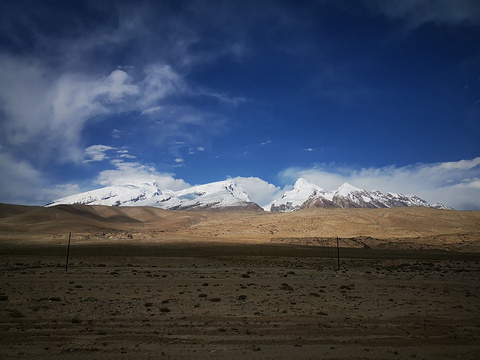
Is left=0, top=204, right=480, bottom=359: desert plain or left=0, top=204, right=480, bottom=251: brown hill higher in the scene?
left=0, top=204, right=480, bottom=251: brown hill

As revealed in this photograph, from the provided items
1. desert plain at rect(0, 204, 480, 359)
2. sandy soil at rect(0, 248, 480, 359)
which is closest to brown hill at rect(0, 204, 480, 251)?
desert plain at rect(0, 204, 480, 359)

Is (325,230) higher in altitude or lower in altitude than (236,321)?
higher

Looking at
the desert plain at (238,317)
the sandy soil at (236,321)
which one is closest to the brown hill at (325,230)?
the desert plain at (238,317)

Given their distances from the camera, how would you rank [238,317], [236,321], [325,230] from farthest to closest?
1. [325,230]
2. [238,317]
3. [236,321]

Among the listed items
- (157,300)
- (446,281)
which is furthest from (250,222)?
(157,300)

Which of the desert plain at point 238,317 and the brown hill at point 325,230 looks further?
the brown hill at point 325,230

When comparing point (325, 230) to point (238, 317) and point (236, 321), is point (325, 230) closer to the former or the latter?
point (238, 317)

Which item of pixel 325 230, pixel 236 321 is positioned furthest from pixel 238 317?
pixel 325 230

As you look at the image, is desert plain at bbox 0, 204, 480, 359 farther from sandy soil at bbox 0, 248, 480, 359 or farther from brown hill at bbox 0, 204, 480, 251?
brown hill at bbox 0, 204, 480, 251

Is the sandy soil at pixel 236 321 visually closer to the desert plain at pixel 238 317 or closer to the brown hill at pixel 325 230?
the desert plain at pixel 238 317

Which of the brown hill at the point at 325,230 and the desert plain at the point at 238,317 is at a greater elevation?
the brown hill at the point at 325,230

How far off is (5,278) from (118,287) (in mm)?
9957

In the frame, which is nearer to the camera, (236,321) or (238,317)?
(236,321)

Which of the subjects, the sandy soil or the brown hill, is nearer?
the sandy soil
